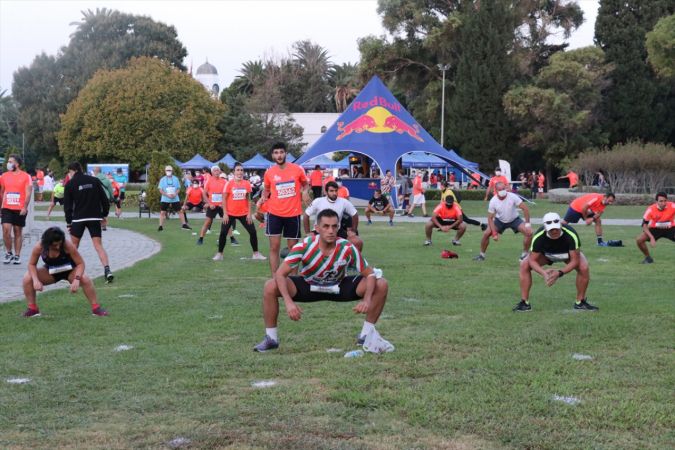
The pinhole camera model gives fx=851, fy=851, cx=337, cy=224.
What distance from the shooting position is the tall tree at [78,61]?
73.0 m

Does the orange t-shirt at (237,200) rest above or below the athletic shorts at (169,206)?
above

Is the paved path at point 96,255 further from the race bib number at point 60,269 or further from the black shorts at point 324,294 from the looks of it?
the black shorts at point 324,294

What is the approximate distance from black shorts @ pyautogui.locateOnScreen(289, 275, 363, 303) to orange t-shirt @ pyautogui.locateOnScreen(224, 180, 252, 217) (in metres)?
9.33

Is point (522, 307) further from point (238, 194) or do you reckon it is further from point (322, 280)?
point (238, 194)

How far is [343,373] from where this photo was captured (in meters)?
6.31

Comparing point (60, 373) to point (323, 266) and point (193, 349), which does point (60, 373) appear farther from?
point (323, 266)

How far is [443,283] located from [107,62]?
68.8m

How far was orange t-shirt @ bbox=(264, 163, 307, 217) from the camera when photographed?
12.3m

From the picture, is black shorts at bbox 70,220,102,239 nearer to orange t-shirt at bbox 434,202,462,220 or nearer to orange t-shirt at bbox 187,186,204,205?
orange t-shirt at bbox 434,202,462,220

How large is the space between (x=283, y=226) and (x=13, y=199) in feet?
16.9

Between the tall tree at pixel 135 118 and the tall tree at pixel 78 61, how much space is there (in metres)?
6.77

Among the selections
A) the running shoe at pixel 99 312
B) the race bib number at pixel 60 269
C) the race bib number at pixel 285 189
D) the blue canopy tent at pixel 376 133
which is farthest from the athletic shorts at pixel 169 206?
the race bib number at pixel 60 269

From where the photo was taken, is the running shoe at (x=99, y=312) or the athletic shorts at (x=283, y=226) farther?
the athletic shorts at (x=283, y=226)

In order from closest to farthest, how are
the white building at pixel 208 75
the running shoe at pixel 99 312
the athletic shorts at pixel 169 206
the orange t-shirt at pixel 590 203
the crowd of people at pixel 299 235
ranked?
the crowd of people at pixel 299 235 < the running shoe at pixel 99 312 < the orange t-shirt at pixel 590 203 < the athletic shorts at pixel 169 206 < the white building at pixel 208 75
